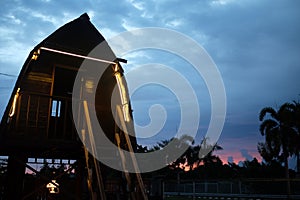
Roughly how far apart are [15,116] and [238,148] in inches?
1832

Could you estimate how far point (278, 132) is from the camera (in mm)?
23953

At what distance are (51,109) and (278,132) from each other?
68.5 ft

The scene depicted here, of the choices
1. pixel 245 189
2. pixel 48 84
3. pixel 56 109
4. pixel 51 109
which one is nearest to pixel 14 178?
pixel 51 109

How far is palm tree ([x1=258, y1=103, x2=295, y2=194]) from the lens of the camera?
78.1ft

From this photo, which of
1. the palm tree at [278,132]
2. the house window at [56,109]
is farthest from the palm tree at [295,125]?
the house window at [56,109]

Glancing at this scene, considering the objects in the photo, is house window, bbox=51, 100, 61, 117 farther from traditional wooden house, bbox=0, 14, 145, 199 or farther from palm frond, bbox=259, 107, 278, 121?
palm frond, bbox=259, 107, 278, 121

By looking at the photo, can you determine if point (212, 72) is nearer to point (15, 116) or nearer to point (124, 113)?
point (124, 113)

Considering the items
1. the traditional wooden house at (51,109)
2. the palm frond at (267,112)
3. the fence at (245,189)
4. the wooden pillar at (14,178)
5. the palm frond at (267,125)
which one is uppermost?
the palm frond at (267,112)

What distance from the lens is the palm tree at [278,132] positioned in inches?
937

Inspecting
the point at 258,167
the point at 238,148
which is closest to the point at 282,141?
the point at 258,167

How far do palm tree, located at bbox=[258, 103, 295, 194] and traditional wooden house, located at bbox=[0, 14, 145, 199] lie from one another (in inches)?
738

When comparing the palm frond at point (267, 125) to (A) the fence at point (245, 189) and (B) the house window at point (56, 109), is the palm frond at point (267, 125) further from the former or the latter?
(B) the house window at point (56, 109)

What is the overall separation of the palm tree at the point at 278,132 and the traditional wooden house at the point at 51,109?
18756 millimetres

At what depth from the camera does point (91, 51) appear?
8422mm
